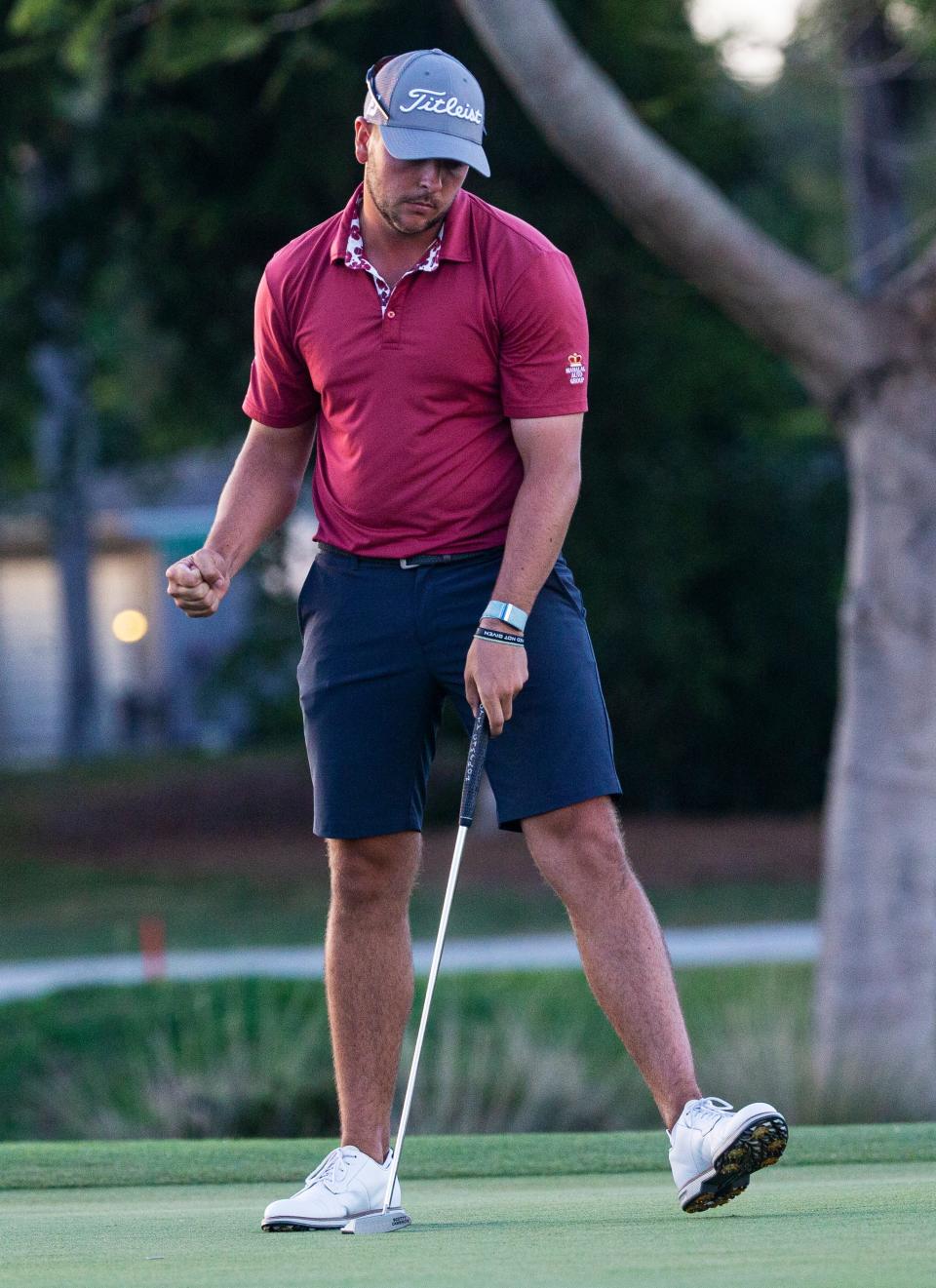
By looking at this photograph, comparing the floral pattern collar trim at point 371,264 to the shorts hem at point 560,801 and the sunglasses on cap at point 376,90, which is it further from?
the shorts hem at point 560,801

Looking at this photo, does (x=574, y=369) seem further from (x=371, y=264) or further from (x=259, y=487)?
(x=259, y=487)

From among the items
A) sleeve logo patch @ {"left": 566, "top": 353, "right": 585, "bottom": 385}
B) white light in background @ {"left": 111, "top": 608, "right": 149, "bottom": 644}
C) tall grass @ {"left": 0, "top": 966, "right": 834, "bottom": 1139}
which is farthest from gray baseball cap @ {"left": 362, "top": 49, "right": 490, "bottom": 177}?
white light in background @ {"left": 111, "top": 608, "right": 149, "bottom": 644}

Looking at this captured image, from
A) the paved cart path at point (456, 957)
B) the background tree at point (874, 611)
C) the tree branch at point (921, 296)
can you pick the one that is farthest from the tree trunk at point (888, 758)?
the paved cart path at point (456, 957)

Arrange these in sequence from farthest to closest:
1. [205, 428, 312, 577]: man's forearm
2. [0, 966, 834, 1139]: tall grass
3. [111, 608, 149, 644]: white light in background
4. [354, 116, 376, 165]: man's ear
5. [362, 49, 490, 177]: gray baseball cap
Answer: [111, 608, 149, 644]: white light in background
[0, 966, 834, 1139]: tall grass
[205, 428, 312, 577]: man's forearm
[354, 116, 376, 165]: man's ear
[362, 49, 490, 177]: gray baseball cap

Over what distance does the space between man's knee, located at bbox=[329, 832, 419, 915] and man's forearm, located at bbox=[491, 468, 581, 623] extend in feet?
1.87

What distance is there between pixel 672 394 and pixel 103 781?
8.09 m

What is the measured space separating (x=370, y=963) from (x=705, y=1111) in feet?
2.58

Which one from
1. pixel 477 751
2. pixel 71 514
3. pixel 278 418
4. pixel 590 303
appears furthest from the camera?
pixel 71 514

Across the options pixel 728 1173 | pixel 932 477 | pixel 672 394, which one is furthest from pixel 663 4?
pixel 728 1173

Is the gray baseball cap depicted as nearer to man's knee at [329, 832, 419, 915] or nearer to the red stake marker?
man's knee at [329, 832, 419, 915]

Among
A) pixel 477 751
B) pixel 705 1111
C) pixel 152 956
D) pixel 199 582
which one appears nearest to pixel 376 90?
pixel 199 582

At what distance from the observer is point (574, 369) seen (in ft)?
13.5

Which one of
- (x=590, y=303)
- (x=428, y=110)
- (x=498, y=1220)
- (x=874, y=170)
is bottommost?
(x=498, y=1220)

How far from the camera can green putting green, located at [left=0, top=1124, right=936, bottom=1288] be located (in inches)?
124
